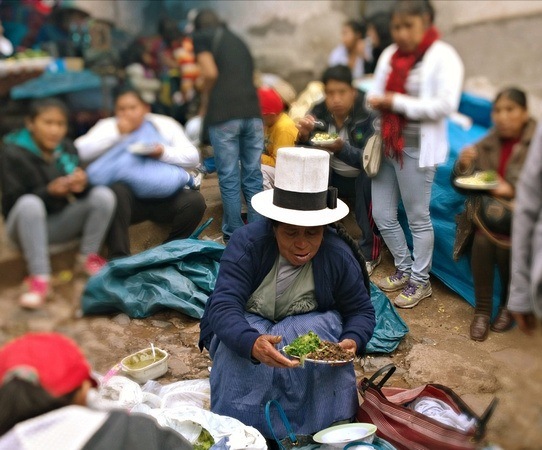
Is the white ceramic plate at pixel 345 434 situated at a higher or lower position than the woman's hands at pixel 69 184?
lower

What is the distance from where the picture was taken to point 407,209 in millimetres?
3111

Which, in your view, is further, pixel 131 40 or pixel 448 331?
pixel 448 331

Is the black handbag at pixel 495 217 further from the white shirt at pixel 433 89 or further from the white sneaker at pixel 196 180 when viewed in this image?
the white sneaker at pixel 196 180

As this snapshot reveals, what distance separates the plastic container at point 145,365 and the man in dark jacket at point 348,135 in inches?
46.6

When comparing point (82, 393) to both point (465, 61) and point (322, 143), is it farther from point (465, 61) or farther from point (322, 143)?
point (322, 143)

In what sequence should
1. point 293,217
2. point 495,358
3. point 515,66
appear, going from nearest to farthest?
point 515,66
point 293,217
point 495,358

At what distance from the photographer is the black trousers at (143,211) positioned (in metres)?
1.60

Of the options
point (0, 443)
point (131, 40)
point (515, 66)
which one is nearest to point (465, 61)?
point (515, 66)

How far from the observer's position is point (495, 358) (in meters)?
3.42

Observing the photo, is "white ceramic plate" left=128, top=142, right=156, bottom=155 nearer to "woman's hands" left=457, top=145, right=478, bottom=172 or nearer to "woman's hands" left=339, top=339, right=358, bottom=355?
"woman's hands" left=457, top=145, right=478, bottom=172

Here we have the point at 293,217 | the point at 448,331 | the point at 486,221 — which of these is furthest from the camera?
the point at 448,331

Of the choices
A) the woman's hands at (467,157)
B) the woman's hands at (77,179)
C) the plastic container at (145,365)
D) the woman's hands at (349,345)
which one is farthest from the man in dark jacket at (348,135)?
the plastic container at (145,365)

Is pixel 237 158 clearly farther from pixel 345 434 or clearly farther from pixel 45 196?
pixel 345 434

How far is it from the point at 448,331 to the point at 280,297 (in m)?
1.42
